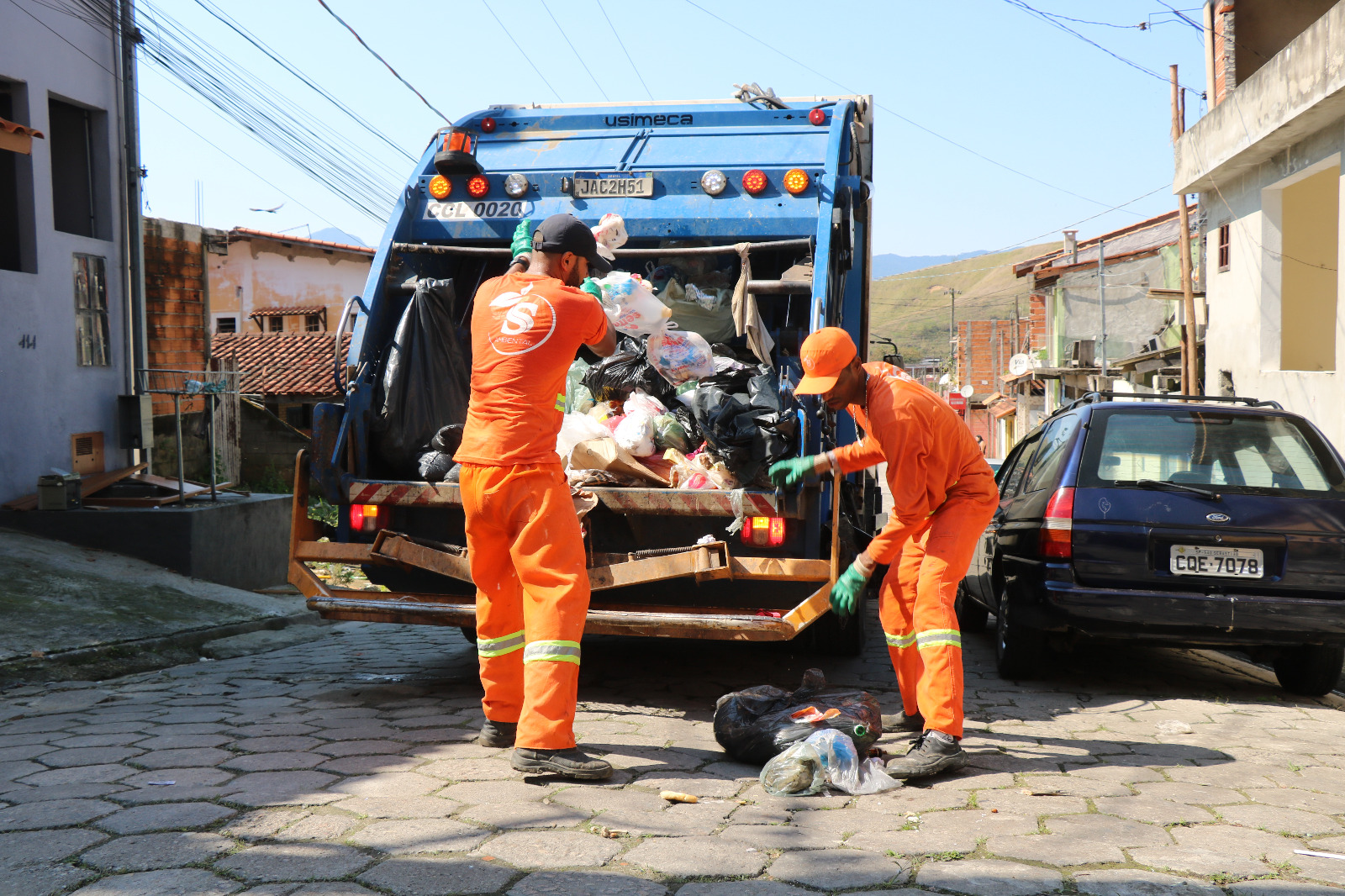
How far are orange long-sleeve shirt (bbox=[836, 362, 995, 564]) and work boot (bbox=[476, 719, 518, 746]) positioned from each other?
146 cm

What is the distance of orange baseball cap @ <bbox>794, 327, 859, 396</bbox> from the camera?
12.7ft

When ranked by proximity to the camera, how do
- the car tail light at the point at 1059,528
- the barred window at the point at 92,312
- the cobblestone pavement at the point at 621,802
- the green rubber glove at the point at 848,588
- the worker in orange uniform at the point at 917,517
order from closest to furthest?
the cobblestone pavement at the point at 621,802, the worker in orange uniform at the point at 917,517, the green rubber glove at the point at 848,588, the car tail light at the point at 1059,528, the barred window at the point at 92,312

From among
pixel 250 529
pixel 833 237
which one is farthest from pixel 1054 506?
pixel 250 529

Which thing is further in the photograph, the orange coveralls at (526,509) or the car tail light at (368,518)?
the car tail light at (368,518)

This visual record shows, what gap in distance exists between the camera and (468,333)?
543 cm

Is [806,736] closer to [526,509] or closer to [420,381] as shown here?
[526,509]

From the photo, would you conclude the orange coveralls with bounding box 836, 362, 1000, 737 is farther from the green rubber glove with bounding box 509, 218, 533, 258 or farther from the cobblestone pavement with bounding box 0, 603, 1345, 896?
the green rubber glove with bounding box 509, 218, 533, 258

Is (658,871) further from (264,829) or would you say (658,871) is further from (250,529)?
(250,529)

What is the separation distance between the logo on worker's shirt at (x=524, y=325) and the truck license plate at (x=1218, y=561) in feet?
9.67

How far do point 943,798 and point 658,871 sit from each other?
116 centimetres

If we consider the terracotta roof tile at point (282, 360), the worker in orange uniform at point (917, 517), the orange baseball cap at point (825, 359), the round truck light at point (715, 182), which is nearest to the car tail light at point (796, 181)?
the round truck light at point (715, 182)

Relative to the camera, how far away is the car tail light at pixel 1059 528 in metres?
4.96

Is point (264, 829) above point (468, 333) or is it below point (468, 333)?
below

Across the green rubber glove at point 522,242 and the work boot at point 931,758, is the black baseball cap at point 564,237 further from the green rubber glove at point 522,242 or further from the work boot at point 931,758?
the work boot at point 931,758
